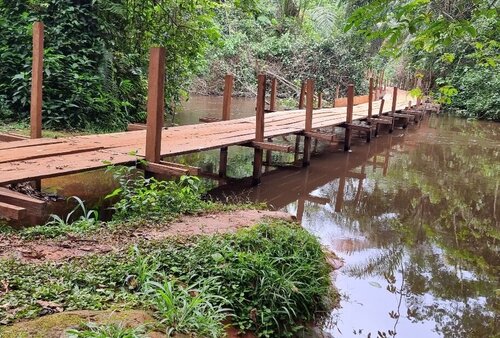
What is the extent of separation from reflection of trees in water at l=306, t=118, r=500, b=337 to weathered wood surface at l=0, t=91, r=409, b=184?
1946 mm

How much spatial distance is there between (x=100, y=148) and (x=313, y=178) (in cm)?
446

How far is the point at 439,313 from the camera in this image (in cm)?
462

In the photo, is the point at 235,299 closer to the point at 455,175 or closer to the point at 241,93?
the point at 455,175

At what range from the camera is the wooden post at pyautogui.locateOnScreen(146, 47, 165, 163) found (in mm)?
5258

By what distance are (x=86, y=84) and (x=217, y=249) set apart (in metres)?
6.70

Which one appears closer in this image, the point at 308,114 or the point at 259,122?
the point at 259,122

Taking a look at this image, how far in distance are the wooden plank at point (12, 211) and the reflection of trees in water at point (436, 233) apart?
10.6 feet

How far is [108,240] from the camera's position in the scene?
389 centimetres

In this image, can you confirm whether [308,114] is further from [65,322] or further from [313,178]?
[65,322]

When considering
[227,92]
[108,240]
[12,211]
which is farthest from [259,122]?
[12,211]

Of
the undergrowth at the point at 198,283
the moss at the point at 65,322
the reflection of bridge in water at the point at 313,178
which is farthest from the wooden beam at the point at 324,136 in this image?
the moss at the point at 65,322

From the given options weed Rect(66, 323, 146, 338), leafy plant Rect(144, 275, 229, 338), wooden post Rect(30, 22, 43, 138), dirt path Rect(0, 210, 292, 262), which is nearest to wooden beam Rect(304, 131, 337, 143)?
dirt path Rect(0, 210, 292, 262)

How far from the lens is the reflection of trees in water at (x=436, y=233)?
475 cm

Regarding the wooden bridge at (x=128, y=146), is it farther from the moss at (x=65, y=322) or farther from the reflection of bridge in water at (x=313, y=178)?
the moss at (x=65, y=322)
